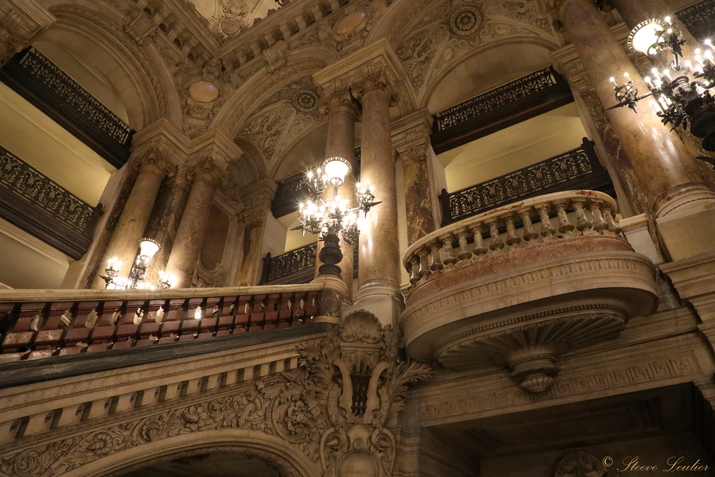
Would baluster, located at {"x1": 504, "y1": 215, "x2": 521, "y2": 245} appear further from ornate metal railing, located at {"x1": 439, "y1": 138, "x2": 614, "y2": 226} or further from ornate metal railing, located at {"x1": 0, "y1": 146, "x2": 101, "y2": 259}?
ornate metal railing, located at {"x1": 0, "y1": 146, "x2": 101, "y2": 259}

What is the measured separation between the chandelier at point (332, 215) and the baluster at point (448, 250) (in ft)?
4.15

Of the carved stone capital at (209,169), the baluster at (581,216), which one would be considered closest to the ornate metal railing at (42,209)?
the carved stone capital at (209,169)

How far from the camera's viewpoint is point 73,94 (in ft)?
31.5

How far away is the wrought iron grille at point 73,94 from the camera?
29.7 ft

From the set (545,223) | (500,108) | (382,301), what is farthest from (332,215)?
(500,108)

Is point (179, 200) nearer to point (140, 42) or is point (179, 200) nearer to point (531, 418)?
point (140, 42)

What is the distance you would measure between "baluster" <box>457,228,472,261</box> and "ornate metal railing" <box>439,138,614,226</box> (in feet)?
12.9

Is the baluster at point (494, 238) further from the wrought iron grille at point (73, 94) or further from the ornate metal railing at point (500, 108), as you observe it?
the wrought iron grille at point (73, 94)

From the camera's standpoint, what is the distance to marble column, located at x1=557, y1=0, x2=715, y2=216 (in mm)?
4078

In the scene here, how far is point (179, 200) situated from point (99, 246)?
182 centimetres

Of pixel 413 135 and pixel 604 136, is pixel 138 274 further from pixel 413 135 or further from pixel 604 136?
pixel 604 136

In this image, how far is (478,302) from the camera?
12.5 feet

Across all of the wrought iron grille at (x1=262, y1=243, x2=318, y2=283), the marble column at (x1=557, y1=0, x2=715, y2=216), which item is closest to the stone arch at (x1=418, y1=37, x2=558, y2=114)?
the marble column at (x1=557, y1=0, x2=715, y2=216)

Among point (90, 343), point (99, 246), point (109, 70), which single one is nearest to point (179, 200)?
point (99, 246)
